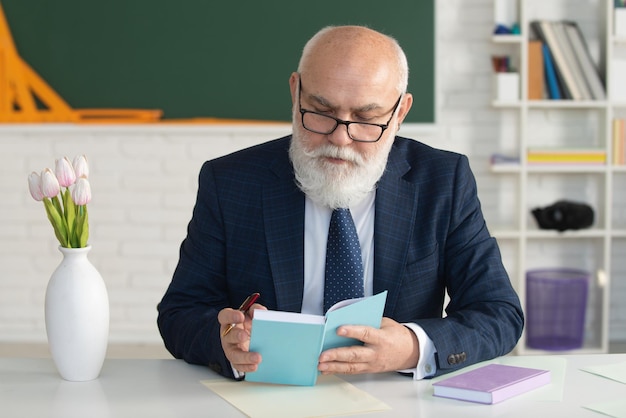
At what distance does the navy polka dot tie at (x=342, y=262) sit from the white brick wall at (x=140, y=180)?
7.26ft

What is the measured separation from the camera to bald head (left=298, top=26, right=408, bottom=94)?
190cm

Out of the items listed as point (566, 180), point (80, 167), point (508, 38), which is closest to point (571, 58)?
point (508, 38)

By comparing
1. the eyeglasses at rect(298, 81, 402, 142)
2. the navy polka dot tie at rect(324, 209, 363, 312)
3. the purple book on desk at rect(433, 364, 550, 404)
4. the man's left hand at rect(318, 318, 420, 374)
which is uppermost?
the eyeglasses at rect(298, 81, 402, 142)

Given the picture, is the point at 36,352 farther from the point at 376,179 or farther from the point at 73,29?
the point at 376,179

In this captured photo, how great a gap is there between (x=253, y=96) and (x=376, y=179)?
2.24 m

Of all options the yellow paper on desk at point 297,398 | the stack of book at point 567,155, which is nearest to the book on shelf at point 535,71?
the stack of book at point 567,155

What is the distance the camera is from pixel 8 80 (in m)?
4.17

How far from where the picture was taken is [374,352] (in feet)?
5.32

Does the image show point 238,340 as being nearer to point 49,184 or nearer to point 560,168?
point 49,184

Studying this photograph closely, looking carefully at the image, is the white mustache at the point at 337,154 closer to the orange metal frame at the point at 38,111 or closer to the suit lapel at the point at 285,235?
the suit lapel at the point at 285,235

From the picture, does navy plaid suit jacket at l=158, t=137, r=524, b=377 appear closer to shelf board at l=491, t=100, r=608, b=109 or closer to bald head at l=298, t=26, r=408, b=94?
bald head at l=298, t=26, r=408, b=94

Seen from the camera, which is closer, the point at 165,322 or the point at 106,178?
the point at 165,322

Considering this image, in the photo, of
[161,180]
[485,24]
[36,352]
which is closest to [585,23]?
[485,24]

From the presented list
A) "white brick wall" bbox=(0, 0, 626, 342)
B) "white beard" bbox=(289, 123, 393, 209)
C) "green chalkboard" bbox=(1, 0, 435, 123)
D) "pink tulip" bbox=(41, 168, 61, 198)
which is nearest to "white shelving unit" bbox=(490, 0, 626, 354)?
"white brick wall" bbox=(0, 0, 626, 342)
